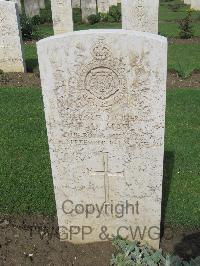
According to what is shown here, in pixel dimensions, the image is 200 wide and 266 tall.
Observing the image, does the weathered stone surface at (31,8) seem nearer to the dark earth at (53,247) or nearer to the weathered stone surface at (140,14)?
the weathered stone surface at (140,14)

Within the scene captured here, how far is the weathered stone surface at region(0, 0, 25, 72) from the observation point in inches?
356

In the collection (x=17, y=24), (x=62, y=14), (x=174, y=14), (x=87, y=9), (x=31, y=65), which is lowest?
(x=31, y=65)

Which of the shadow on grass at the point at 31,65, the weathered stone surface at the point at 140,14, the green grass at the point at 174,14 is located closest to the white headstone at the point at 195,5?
the green grass at the point at 174,14

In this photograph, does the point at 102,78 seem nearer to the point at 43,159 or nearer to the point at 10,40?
the point at 43,159

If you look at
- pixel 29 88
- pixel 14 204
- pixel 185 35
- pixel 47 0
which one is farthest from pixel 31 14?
pixel 14 204

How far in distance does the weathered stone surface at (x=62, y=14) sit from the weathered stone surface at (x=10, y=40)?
3950 millimetres

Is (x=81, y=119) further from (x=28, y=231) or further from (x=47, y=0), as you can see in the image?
(x=47, y=0)

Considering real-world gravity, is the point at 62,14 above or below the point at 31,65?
above

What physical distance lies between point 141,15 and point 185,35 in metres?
3.75

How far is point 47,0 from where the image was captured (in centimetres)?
2234

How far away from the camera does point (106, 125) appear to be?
3.22 meters

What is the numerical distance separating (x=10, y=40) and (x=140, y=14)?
3.32 meters

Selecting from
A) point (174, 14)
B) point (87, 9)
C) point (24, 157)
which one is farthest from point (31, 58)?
point (174, 14)

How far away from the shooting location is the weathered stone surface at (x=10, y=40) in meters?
9.05
